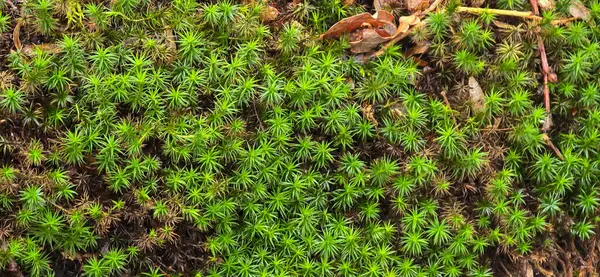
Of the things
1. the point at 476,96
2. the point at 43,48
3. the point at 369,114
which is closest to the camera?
the point at 43,48

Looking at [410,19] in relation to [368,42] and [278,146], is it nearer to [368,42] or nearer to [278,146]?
[368,42]

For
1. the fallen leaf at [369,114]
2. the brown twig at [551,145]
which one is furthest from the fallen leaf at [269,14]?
the brown twig at [551,145]

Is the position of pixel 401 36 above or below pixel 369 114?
above

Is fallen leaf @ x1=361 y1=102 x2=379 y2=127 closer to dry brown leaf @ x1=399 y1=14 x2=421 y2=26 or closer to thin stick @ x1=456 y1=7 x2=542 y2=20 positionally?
dry brown leaf @ x1=399 y1=14 x2=421 y2=26

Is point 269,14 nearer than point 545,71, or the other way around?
point 269,14

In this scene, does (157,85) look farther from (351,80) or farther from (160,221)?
(351,80)

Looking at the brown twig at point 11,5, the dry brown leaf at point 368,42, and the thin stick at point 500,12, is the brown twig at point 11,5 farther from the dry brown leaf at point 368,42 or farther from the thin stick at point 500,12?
the thin stick at point 500,12

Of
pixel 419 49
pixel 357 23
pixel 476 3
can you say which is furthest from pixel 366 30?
pixel 476 3
